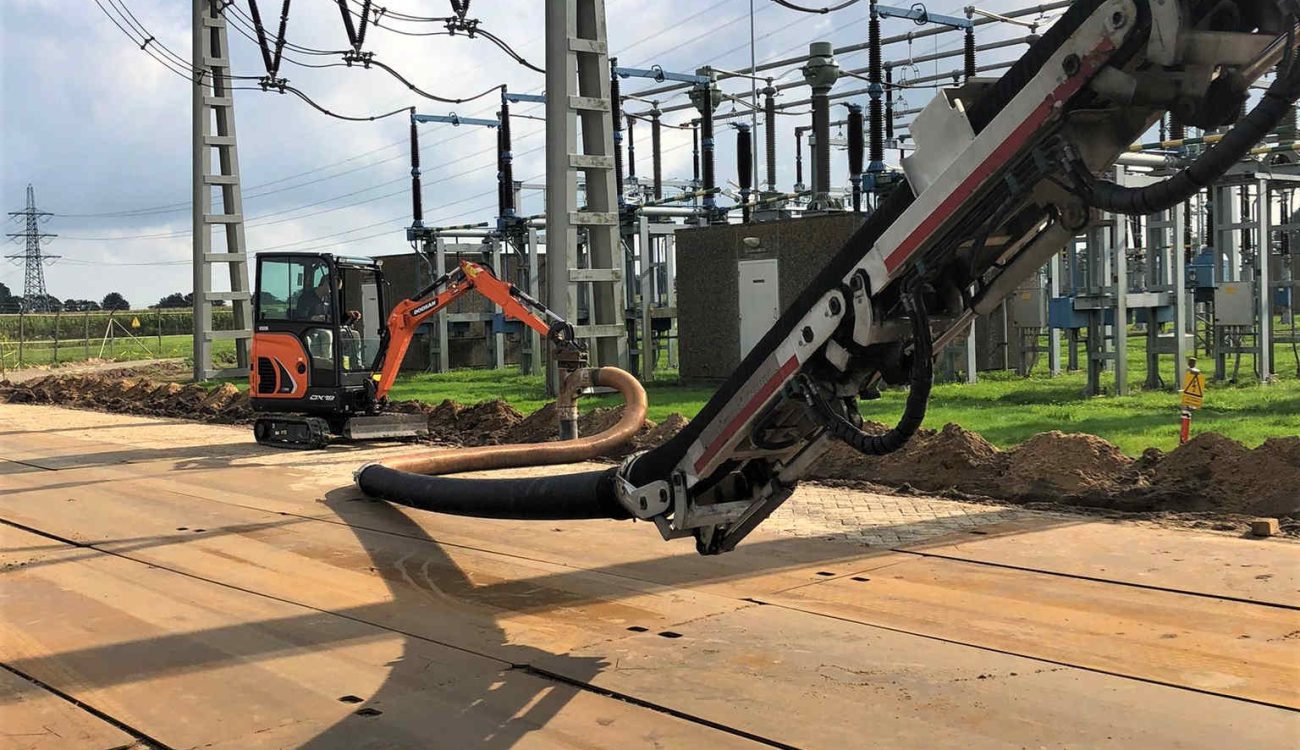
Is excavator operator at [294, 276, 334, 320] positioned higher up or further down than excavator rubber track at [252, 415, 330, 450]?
higher up

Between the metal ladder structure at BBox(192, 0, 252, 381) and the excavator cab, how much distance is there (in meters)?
12.5

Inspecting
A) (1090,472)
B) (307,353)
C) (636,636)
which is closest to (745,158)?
(307,353)

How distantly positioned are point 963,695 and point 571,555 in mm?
3788

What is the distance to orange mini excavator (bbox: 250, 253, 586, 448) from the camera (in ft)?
53.8

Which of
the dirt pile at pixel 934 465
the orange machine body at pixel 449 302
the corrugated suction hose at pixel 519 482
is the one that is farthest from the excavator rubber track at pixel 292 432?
the dirt pile at pixel 934 465

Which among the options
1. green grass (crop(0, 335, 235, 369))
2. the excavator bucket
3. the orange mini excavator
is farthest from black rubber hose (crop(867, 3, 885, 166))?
green grass (crop(0, 335, 235, 369))

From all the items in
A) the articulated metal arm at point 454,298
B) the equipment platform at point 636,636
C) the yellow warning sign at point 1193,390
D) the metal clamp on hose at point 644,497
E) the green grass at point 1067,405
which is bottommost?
the equipment platform at point 636,636

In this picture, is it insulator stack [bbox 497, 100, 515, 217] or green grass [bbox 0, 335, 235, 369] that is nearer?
insulator stack [bbox 497, 100, 515, 217]

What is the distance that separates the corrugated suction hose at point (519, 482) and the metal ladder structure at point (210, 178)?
18.3 meters

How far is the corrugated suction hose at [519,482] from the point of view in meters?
6.82

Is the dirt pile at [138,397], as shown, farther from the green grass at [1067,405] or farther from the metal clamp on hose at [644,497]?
the metal clamp on hose at [644,497]

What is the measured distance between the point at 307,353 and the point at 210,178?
45.7 ft

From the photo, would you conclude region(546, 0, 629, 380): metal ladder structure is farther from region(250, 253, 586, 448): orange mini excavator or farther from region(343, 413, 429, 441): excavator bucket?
region(343, 413, 429, 441): excavator bucket

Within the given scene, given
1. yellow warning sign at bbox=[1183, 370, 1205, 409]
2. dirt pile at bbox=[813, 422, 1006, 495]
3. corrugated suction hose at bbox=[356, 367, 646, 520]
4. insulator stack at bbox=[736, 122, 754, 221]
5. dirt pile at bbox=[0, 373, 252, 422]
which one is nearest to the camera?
corrugated suction hose at bbox=[356, 367, 646, 520]
